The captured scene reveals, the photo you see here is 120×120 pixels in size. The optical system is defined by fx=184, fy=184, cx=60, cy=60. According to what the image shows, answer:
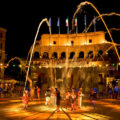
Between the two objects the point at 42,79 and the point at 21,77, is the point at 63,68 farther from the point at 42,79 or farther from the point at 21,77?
the point at 21,77

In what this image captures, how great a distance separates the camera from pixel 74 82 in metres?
37.6

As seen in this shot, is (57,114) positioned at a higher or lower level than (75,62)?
lower

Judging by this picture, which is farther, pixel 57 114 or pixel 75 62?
pixel 75 62

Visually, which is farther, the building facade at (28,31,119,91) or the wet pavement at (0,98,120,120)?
the building facade at (28,31,119,91)

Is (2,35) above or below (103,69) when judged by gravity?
above

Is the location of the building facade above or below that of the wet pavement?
above

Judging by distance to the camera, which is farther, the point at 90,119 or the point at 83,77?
the point at 83,77

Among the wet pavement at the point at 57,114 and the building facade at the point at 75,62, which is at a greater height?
the building facade at the point at 75,62

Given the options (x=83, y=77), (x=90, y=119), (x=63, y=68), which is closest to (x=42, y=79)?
(x=63, y=68)

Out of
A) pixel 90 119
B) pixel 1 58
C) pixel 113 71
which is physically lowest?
pixel 90 119

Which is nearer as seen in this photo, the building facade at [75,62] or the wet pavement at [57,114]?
the wet pavement at [57,114]

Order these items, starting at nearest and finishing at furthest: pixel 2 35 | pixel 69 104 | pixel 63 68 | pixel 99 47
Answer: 1. pixel 69 104
2. pixel 63 68
3. pixel 99 47
4. pixel 2 35

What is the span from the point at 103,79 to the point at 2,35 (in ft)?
116

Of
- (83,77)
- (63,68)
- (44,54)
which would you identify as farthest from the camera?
(44,54)
